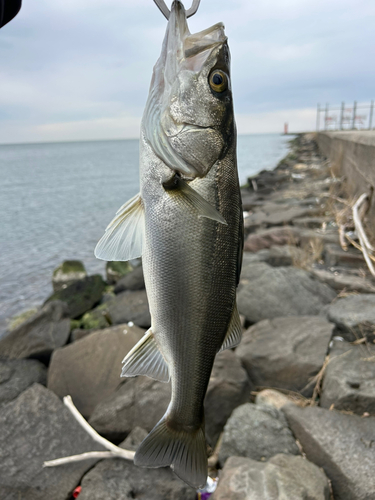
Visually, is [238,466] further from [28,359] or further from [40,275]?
[40,275]

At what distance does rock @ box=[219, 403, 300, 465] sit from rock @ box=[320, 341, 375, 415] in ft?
1.90

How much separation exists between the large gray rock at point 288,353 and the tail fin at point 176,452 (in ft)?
8.70

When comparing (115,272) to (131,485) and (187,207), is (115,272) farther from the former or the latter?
(187,207)

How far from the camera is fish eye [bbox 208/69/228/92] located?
185cm

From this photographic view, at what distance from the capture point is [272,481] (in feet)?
9.58

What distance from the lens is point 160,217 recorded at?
1.82 metres

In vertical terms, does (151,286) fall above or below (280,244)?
above

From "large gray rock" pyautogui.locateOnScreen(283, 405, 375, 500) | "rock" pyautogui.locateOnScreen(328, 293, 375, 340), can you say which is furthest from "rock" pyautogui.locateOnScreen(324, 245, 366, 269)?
"large gray rock" pyautogui.locateOnScreen(283, 405, 375, 500)

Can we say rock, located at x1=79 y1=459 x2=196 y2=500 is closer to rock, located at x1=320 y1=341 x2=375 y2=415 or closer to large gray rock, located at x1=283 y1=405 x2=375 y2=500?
large gray rock, located at x1=283 y1=405 x2=375 y2=500

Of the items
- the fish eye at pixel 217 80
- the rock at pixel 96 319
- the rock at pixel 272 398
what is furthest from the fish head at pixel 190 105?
Result: the rock at pixel 96 319

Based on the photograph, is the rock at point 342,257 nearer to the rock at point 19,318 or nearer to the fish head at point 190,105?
the fish head at point 190,105

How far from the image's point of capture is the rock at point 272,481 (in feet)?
9.30

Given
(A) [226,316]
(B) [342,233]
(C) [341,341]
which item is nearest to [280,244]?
(B) [342,233]

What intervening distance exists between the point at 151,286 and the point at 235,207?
542mm
